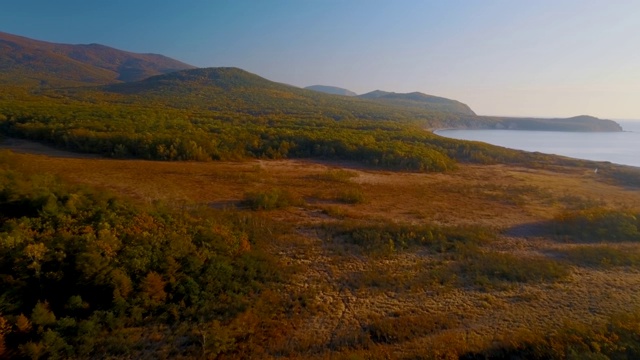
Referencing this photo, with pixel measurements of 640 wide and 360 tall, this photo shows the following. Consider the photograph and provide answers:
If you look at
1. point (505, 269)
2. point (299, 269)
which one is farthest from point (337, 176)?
point (505, 269)

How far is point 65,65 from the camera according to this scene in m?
87.5

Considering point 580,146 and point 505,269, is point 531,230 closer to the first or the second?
point 505,269

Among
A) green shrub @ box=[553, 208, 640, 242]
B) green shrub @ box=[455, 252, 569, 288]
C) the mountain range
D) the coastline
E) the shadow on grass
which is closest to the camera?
green shrub @ box=[455, 252, 569, 288]

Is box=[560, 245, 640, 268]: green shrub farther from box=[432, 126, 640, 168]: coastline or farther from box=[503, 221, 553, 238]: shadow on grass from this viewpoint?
box=[432, 126, 640, 168]: coastline

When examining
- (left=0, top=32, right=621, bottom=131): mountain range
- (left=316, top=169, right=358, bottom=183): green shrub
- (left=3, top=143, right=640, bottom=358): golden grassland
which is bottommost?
(left=3, top=143, right=640, bottom=358): golden grassland

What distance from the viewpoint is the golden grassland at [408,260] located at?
6426mm

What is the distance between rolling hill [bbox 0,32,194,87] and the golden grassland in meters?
64.0

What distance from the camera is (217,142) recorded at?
2162cm

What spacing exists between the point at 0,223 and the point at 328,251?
22.4 feet

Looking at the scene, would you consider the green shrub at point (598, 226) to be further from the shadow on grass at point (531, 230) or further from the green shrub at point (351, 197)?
the green shrub at point (351, 197)

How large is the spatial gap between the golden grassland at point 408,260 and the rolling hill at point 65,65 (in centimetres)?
6400

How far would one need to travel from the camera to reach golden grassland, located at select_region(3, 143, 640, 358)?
643 centimetres

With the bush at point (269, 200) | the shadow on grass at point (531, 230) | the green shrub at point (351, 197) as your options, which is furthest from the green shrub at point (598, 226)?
the bush at point (269, 200)

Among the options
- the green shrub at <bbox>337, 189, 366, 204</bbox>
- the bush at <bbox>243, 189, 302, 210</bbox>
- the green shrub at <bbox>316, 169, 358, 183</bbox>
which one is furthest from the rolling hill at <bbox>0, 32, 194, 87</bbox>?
the green shrub at <bbox>337, 189, 366, 204</bbox>
